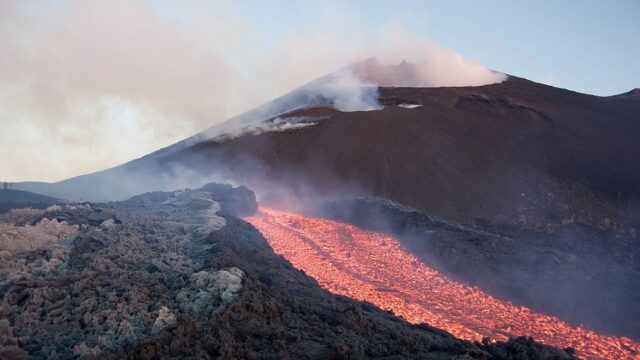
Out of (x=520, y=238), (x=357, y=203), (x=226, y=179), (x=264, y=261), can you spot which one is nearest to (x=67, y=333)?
(x=264, y=261)

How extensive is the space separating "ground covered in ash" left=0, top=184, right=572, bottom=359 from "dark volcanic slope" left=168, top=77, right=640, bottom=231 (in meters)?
17.4

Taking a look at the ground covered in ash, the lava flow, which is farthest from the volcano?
the ground covered in ash

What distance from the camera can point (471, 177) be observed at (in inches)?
1217

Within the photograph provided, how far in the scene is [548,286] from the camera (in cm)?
1529

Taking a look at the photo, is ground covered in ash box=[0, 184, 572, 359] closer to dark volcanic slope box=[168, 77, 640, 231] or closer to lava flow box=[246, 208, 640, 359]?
lava flow box=[246, 208, 640, 359]

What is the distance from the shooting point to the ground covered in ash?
7059mm

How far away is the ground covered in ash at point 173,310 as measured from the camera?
7.06 meters

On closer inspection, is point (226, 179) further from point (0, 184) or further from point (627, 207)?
point (627, 207)

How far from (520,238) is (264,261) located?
14.3 m

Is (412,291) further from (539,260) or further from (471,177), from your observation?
(471,177)

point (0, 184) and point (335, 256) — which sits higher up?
point (0, 184)

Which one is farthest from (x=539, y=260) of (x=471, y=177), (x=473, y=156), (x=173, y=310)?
(x=473, y=156)

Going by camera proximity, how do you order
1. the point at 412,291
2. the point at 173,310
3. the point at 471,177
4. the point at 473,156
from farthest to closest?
the point at 473,156 → the point at 471,177 → the point at 412,291 → the point at 173,310

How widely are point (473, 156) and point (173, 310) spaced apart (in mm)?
28582
